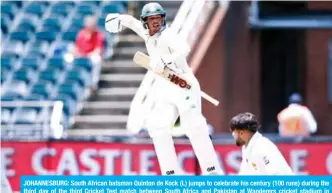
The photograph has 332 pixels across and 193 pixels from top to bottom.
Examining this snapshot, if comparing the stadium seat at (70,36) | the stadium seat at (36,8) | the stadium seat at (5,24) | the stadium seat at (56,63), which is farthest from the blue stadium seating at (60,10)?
the stadium seat at (56,63)

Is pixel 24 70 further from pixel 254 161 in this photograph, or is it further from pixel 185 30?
pixel 254 161

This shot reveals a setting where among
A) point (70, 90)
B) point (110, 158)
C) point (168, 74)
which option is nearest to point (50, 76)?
point (70, 90)

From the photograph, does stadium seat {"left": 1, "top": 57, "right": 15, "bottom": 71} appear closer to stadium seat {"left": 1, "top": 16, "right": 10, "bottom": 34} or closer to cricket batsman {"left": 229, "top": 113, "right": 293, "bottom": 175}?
stadium seat {"left": 1, "top": 16, "right": 10, "bottom": 34}

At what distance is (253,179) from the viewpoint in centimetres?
1042

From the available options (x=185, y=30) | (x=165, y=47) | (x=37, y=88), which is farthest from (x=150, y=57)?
(x=37, y=88)

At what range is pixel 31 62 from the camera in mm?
20297

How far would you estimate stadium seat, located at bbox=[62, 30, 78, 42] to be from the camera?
Answer: 20.5 meters

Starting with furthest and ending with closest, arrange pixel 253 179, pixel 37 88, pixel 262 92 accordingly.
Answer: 1. pixel 262 92
2. pixel 37 88
3. pixel 253 179

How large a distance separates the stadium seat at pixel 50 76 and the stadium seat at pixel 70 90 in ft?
1.39

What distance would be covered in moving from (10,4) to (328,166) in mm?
7084

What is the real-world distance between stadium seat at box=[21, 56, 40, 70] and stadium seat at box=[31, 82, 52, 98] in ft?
2.42

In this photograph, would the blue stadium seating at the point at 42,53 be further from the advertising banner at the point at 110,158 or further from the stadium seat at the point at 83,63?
the advertising banner at the point at 110,158

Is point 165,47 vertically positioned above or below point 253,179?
above

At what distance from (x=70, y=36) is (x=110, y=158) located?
410 cm
